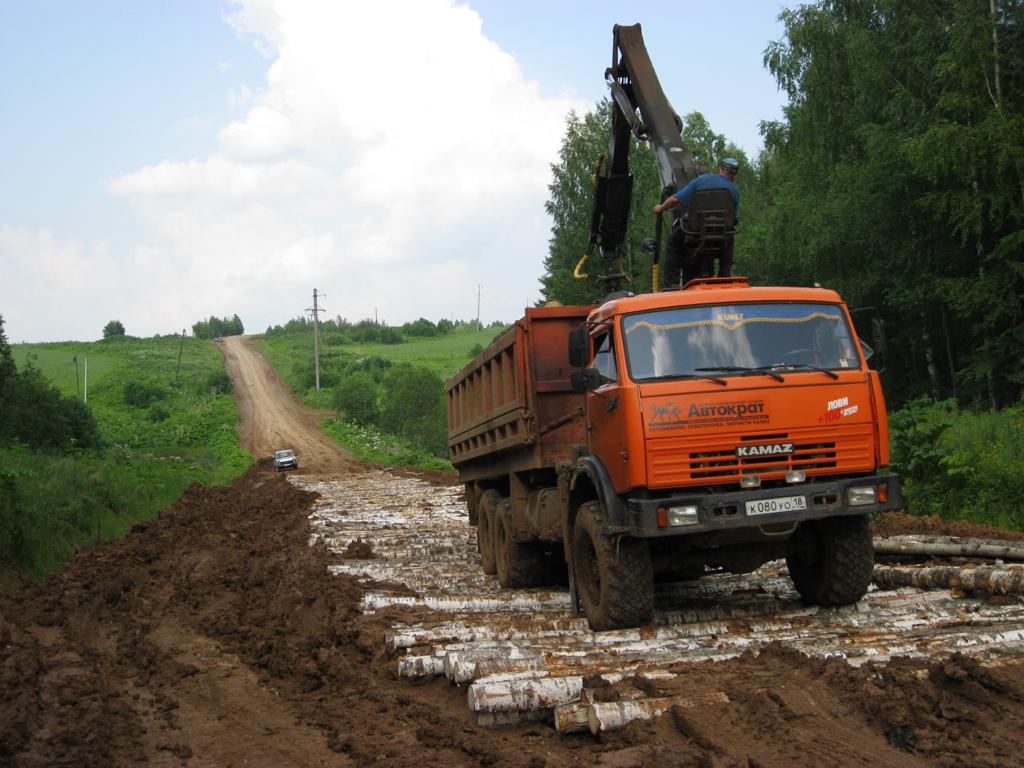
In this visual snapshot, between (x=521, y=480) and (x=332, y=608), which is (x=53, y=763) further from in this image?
(x=521, y=480)

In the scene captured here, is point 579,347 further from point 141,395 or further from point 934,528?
point 141,395

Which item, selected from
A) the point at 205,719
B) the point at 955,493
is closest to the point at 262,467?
the point at 955,493

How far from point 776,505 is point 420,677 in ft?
8.65

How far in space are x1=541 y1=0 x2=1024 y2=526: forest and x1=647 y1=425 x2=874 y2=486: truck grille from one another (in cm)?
833

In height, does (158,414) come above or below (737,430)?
above

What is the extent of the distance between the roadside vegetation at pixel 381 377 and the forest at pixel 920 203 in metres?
19.9

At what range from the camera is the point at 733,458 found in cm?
710

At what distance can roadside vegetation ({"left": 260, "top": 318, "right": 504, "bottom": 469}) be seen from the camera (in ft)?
182

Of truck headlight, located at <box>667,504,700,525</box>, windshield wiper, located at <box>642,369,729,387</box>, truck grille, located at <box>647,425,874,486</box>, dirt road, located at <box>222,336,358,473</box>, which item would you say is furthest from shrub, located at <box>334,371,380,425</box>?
truck headlight, located at <box>667,504,700,525</box>

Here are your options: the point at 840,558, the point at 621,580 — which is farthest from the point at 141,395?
the point at 840,558

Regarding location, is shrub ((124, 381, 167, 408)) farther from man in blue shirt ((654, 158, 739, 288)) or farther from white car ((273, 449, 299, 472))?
man in blue shirt ((654, 158, 739, 288))

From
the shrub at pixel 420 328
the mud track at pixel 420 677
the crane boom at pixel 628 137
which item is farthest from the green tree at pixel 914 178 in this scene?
the shrub at pixel 420 328

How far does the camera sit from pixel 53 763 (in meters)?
5.43

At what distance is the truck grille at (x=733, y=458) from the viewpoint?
705cm
